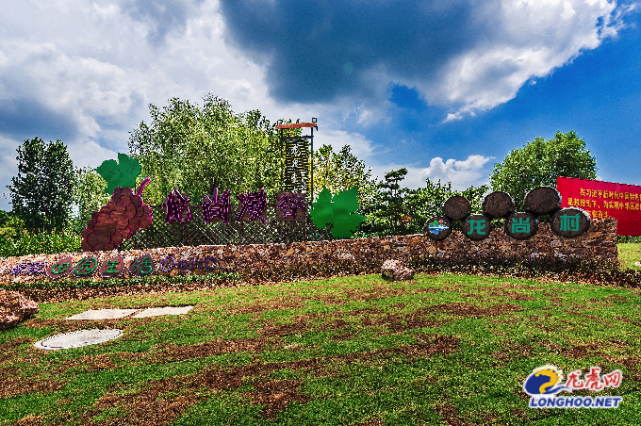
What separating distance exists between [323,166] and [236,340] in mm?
25890

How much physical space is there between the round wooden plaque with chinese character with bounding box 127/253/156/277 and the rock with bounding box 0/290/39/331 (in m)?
4.40

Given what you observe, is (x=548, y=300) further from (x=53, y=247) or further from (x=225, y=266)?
(x=53, y=247)

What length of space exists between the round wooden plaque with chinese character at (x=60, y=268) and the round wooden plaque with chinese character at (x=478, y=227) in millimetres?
13037

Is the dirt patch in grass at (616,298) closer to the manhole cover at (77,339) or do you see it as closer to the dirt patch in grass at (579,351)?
the dirt patch in grass at (579,351)

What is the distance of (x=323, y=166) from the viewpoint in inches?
1172

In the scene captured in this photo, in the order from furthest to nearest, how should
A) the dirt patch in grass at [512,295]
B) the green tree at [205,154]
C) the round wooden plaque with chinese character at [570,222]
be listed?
the green tree at [205,154] < the round wooden plaque with chinese character at [570,222] < the dirt patch in grass at [512,295]

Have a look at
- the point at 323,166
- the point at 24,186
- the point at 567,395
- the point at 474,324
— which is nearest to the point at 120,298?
the point at 474,324

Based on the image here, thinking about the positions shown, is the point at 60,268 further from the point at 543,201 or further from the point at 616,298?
the point at 543,201

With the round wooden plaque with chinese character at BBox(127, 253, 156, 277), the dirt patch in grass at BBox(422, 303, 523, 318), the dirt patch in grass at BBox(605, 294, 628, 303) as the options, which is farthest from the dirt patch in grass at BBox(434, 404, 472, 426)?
the round wooden plaque with chinese character at BBox(127, 253, 156, 277)

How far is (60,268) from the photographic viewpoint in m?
11.3

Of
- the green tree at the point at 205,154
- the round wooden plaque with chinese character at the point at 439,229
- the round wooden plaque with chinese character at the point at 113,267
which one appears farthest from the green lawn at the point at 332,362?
the green tree at the point at 205,154

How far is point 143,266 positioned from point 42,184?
3025 centimetres

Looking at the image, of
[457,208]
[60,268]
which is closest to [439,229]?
[457,208]

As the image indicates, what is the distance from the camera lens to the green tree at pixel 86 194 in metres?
35.2
